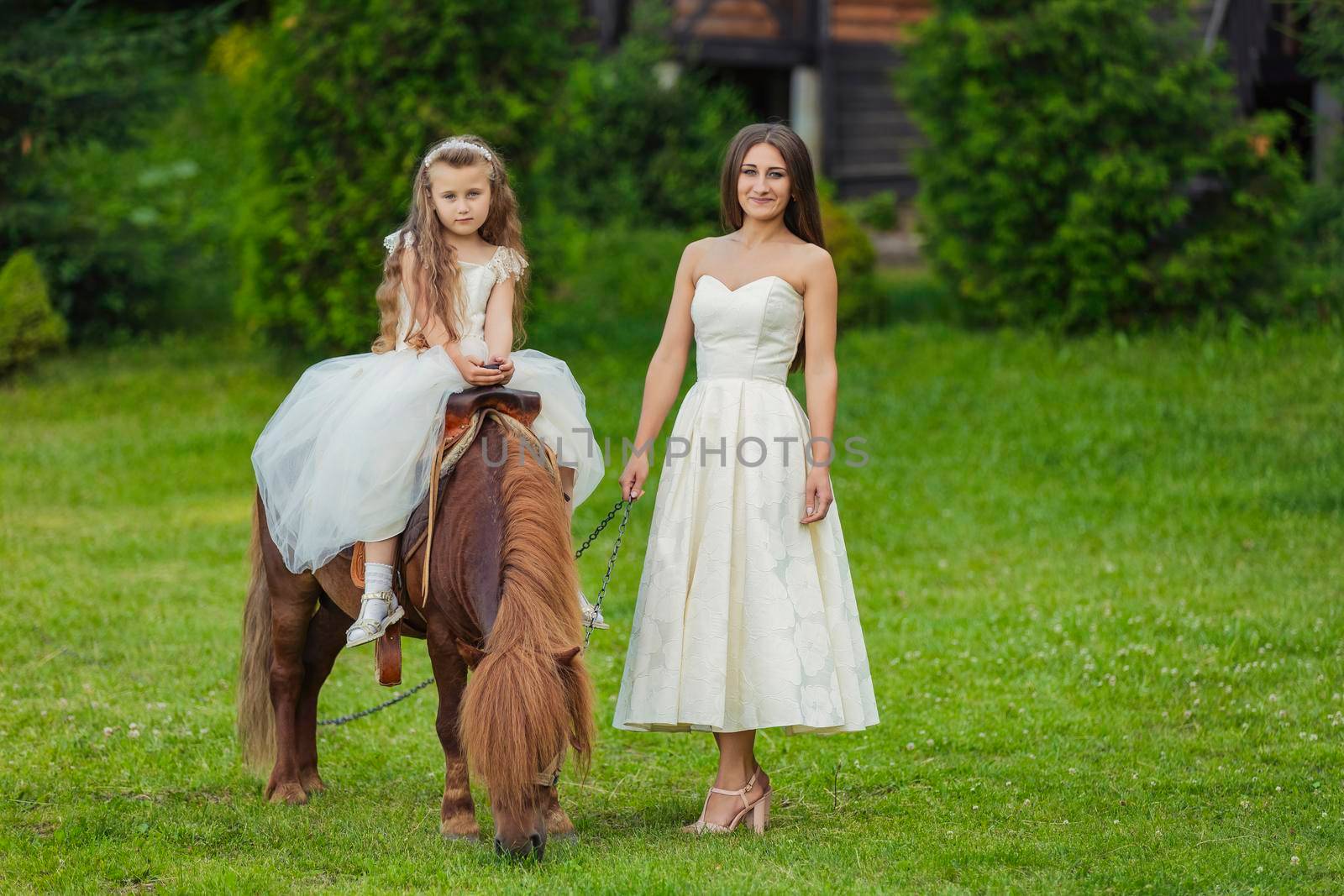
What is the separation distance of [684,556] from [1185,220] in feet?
30.7

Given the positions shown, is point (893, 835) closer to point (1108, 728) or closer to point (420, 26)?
point (1108, 728)

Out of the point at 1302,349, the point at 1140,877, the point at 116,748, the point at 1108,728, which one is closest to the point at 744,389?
the point at 1140,877

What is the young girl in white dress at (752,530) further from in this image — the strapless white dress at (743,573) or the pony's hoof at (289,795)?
the pony's hoof at (289,795)

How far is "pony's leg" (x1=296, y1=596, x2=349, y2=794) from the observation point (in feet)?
17.3

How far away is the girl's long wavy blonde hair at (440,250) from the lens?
4.60 m

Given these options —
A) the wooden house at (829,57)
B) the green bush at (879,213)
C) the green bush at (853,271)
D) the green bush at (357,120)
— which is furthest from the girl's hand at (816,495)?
the wooden house at (829,57)

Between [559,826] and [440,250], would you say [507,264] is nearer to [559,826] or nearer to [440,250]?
[440,250]

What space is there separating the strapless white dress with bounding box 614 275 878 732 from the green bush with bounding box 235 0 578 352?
24.2 ft

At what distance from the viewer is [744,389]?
4.75m

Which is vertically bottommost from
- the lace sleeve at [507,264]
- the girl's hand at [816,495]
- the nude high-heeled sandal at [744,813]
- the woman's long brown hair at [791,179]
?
the nude high-heeled sandal at [744,813]

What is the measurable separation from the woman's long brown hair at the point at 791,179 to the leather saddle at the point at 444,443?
3.06 feet

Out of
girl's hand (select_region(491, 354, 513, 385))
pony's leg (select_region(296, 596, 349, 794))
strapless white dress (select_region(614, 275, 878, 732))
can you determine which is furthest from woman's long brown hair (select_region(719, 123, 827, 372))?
pony's leg (select_region(296, 596, 349, 794))

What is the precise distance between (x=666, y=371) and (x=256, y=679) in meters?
1.88

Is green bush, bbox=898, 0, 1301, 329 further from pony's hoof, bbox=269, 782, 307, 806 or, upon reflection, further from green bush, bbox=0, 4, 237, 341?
pony's hoof, bbox=269, 782, 307, 806
